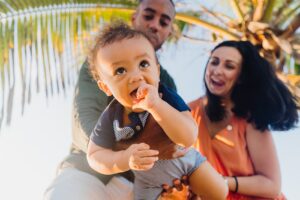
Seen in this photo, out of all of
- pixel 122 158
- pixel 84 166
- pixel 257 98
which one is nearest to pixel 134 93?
pixel 122 158

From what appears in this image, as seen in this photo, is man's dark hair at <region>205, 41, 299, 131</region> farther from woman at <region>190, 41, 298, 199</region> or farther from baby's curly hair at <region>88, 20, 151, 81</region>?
baby's curly hair at <region>88, 20, 151, 81</region>

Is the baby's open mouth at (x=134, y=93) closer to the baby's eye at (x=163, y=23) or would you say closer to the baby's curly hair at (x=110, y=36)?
the baby's curly hair at (x=110, y=36)

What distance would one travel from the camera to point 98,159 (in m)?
2.02

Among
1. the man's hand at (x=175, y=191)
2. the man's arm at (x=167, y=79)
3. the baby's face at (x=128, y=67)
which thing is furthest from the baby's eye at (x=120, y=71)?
the man's arm at (x=167, y=79)

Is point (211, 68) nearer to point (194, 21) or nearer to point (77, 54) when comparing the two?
point (77, 54)

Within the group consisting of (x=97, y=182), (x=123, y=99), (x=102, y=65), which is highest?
(x=102, y=65)

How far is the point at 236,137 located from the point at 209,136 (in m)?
0.14

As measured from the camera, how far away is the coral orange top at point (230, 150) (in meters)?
2.78

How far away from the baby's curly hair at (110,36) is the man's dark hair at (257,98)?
942mm

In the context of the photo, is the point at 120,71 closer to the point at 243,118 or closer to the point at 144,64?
the point at 144,64

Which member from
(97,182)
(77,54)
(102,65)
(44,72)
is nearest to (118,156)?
(102,65)

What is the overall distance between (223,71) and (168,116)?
48.2 inches

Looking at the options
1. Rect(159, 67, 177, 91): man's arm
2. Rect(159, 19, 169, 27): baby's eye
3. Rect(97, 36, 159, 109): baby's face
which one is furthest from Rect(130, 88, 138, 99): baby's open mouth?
Rect(159, 19, 169, 27): baby's eye

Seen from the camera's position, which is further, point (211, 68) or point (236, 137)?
point (211, 68)
